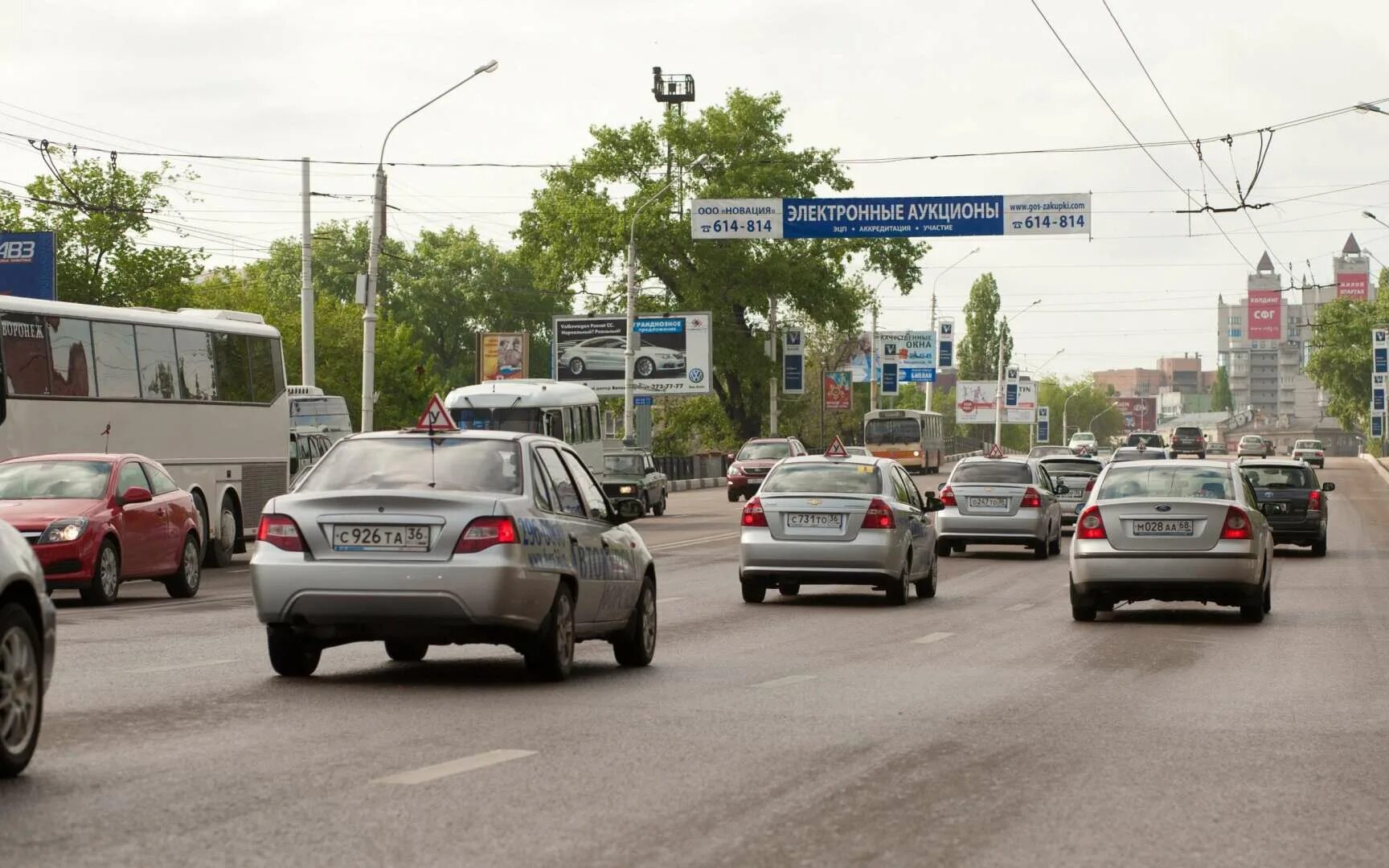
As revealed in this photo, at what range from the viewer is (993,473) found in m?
31.3

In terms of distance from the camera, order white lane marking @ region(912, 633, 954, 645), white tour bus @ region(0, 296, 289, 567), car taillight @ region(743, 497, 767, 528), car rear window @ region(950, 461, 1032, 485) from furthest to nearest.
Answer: car rear window @ region(950, 461, 1032, 485) < white tour bus @ region(0, 296, 289, 567) < car taillight @ region(743, 497, 767, 528) < white lane marking @ region(912, 633, 954, 645)

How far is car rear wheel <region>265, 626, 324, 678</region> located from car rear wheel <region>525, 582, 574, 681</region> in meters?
1.34

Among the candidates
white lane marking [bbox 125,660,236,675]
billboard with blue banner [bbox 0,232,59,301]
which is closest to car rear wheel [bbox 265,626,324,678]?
white lane marking [bbox 125,660,236,675]

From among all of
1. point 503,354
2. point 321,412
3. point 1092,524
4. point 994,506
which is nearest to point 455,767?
point 1092,524

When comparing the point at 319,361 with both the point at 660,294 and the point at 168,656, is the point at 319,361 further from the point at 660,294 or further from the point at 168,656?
the point at 168,656

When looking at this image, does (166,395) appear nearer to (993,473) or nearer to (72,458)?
(72,458)

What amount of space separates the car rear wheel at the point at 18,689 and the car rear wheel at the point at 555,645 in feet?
13.8

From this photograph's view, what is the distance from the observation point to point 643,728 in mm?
9961

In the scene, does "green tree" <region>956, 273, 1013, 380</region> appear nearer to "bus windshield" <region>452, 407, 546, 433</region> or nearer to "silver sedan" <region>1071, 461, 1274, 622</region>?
"bus windshield" <region>452, 407, 546, 433</region>

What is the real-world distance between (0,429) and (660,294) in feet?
200

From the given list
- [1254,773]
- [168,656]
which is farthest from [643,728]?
[168,656]

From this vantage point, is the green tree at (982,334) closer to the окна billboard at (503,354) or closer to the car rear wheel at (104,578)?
the окна billboard at (503,354)

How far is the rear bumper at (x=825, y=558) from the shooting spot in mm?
20875

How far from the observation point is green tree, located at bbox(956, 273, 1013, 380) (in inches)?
6235
